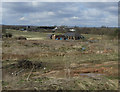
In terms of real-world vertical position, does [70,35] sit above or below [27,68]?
above

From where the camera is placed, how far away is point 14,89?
7066 millimetres

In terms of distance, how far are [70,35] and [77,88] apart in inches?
1563

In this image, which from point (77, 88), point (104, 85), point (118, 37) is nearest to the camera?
point (118, 37)

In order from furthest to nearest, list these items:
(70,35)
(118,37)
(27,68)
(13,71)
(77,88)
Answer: (70,35) → (27,68) → (13,71) → (77,88) → (118,37)

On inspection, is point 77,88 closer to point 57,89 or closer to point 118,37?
point 57,89

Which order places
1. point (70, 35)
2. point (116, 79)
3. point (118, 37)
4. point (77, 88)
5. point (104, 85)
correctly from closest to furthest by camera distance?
point (118, 37) → point (77, 88) → point (104, 85) → point (116, 79) → point (70, 35)

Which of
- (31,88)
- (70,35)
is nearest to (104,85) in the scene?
(31,88)

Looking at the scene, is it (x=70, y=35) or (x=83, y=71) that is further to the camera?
(x=70, y=35)

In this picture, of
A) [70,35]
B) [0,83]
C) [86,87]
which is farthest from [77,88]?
[70,35]

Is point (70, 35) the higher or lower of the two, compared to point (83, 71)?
higher

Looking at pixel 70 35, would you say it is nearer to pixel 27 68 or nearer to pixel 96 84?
pixel 27 68

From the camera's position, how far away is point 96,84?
26.2 feet

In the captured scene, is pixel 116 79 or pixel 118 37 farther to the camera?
pixel 116 79

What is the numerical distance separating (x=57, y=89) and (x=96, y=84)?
1.92m
